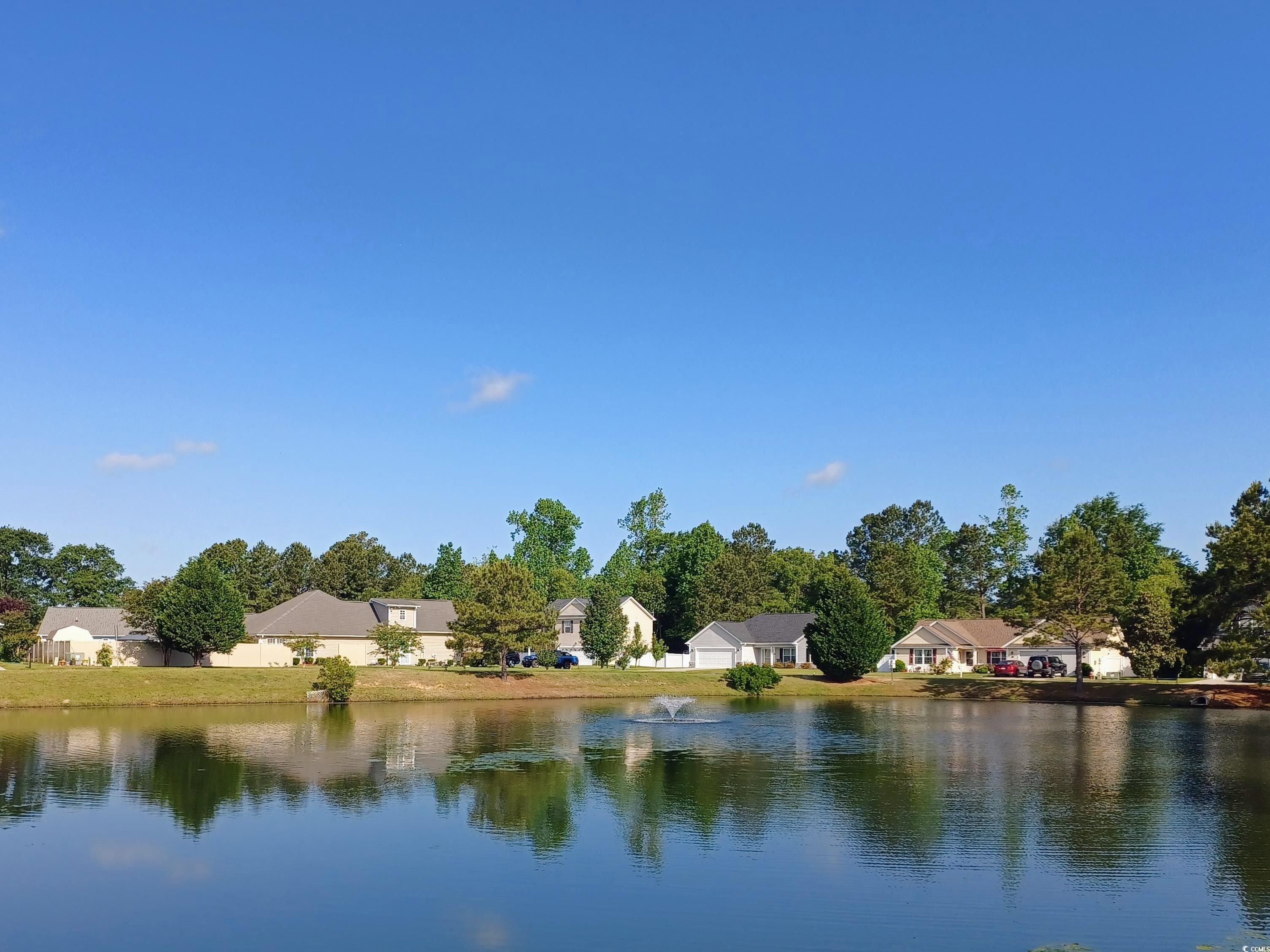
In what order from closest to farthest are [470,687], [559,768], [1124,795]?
1. [1124,795]
2. [559,768]
3. [470,687]

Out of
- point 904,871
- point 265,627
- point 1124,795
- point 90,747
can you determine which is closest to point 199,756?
point 90,747

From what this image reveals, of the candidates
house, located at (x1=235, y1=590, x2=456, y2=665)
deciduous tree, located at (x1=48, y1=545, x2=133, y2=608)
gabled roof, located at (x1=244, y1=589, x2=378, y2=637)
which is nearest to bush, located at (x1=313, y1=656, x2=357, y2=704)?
house, located at (x1=235, y1=590, x2=456, y2=665)

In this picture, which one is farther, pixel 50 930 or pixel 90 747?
pixel 90 747

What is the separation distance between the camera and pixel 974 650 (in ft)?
347

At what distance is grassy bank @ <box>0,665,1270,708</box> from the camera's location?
189 feet

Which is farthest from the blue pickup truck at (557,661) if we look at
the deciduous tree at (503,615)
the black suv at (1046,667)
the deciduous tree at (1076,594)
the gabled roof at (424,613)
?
the black suv at (1046,667)

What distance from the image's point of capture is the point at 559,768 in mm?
33406

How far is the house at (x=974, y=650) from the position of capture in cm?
9656

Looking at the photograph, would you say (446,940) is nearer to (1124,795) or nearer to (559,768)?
(559,768)

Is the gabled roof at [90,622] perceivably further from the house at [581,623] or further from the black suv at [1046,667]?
the black suv at [1046,667]

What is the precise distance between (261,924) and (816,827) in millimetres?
12537

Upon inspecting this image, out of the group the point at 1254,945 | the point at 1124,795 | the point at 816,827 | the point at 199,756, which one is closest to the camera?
the point at 1254,945

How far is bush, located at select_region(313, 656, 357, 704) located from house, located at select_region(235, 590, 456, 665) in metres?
15.8

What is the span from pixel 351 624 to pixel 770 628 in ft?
144
